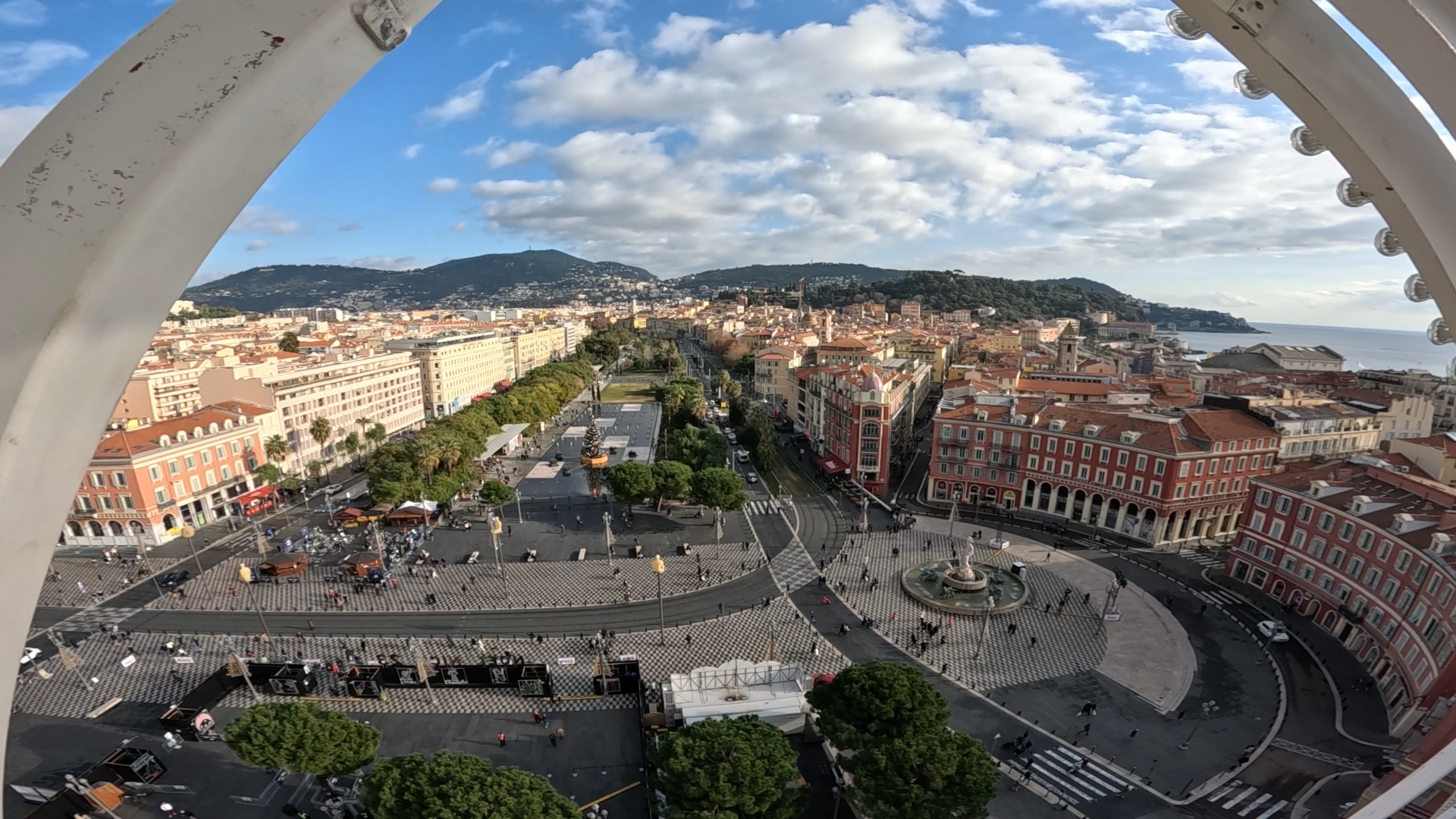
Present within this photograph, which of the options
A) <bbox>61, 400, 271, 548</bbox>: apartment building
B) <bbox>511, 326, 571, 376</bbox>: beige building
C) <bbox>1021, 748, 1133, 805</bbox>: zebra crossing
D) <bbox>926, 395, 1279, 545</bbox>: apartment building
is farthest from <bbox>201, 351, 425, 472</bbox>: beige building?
<bbox>1021, 748, 1133, 805</bbox>: zebra crossing

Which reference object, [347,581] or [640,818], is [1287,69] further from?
[347,581]

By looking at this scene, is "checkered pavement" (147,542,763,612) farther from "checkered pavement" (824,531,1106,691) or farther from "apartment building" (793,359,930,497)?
"apartment building" (793,359,930,497)

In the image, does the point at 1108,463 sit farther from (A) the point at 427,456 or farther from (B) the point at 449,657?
(A) the point at 427,456

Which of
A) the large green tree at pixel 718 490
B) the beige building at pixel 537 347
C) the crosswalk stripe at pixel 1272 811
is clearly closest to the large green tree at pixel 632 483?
the large green tree at pixel 718 490

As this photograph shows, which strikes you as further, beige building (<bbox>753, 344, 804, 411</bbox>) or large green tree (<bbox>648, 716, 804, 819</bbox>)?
beige building (<bbox>753, 344, 804, 411</bbox>)

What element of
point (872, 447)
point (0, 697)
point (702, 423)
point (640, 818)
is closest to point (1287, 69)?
point (0, 697)

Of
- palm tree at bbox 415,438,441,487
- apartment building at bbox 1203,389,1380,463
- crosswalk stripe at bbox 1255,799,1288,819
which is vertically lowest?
crosswalk stripe at bbox 1255,799,1288,819

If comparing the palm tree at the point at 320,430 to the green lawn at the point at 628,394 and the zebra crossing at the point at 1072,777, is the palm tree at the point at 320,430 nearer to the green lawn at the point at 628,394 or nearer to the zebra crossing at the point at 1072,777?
the green lawn at the point at 628,394
